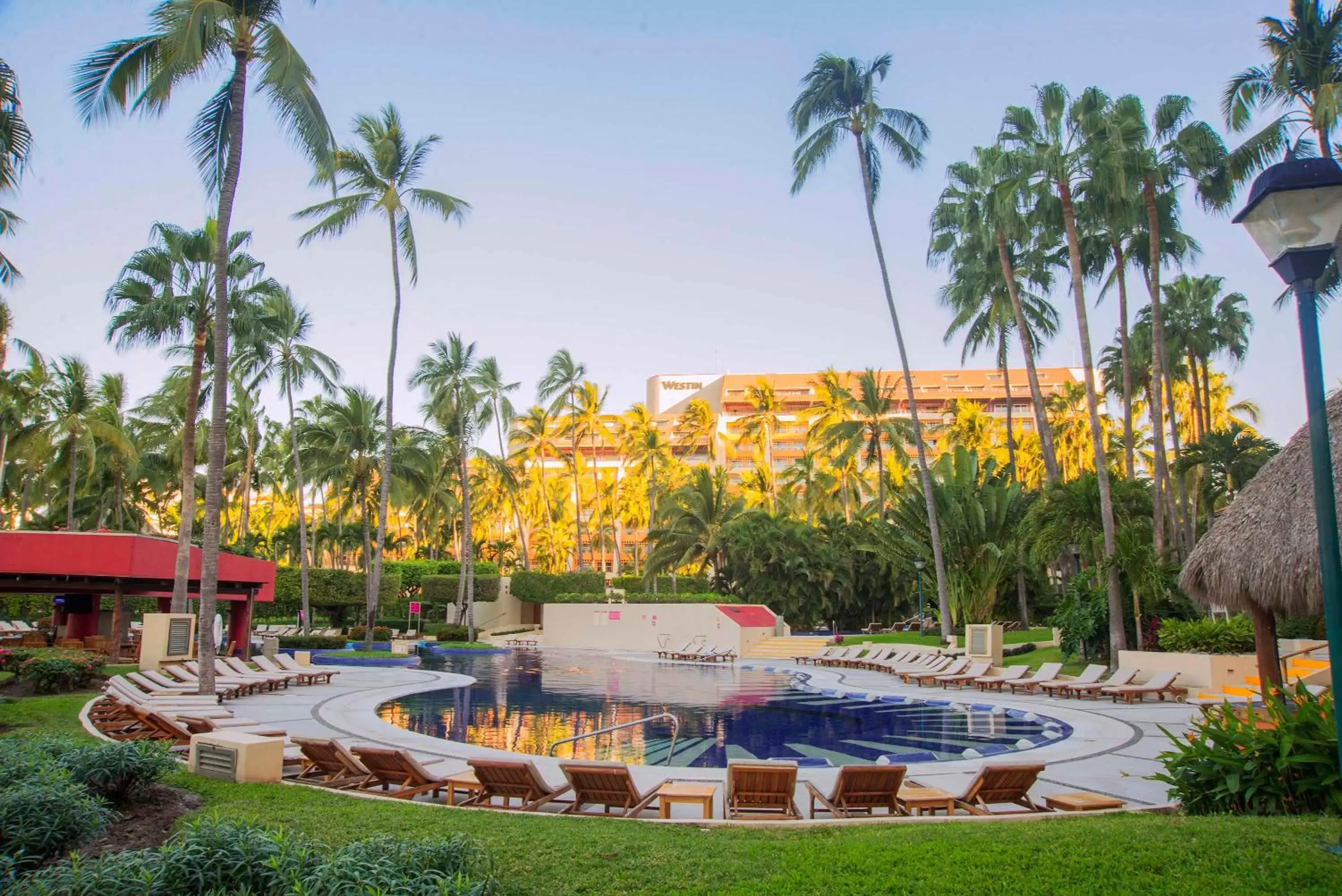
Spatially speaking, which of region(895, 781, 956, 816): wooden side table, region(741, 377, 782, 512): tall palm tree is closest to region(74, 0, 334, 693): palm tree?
region(895, 781, 956, 816): wooden side table

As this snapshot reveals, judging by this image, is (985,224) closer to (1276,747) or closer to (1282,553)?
(1282,553)

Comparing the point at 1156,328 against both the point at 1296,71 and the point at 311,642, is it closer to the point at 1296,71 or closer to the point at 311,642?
the point at 1296,71

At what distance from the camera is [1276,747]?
7387mm

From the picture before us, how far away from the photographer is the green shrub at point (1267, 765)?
23.3ft

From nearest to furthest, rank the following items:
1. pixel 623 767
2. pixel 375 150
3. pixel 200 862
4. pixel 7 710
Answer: pixel 200 862 → pixel 623 767 → pixel 7 710 → pixel 375 150

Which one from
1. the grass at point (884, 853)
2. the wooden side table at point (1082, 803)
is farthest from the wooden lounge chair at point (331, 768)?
the wooden side table at point (1082, 803)

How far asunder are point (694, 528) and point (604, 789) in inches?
1582

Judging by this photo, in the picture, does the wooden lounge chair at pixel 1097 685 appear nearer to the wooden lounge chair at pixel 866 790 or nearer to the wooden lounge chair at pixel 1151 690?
the wooden lounge chair at pixel 1151 690

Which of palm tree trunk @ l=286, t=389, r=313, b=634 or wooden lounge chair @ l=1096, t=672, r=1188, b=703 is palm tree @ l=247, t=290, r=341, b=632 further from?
wooden lounge chair @ l=1096, t=672, r=1188, b=703

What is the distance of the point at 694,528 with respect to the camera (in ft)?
160

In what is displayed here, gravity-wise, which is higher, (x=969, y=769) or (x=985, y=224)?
(x=985, y=224)

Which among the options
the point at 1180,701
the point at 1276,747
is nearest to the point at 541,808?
the point at 1276,747

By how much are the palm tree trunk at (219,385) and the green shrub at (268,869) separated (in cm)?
1187

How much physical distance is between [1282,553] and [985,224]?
1733cm
